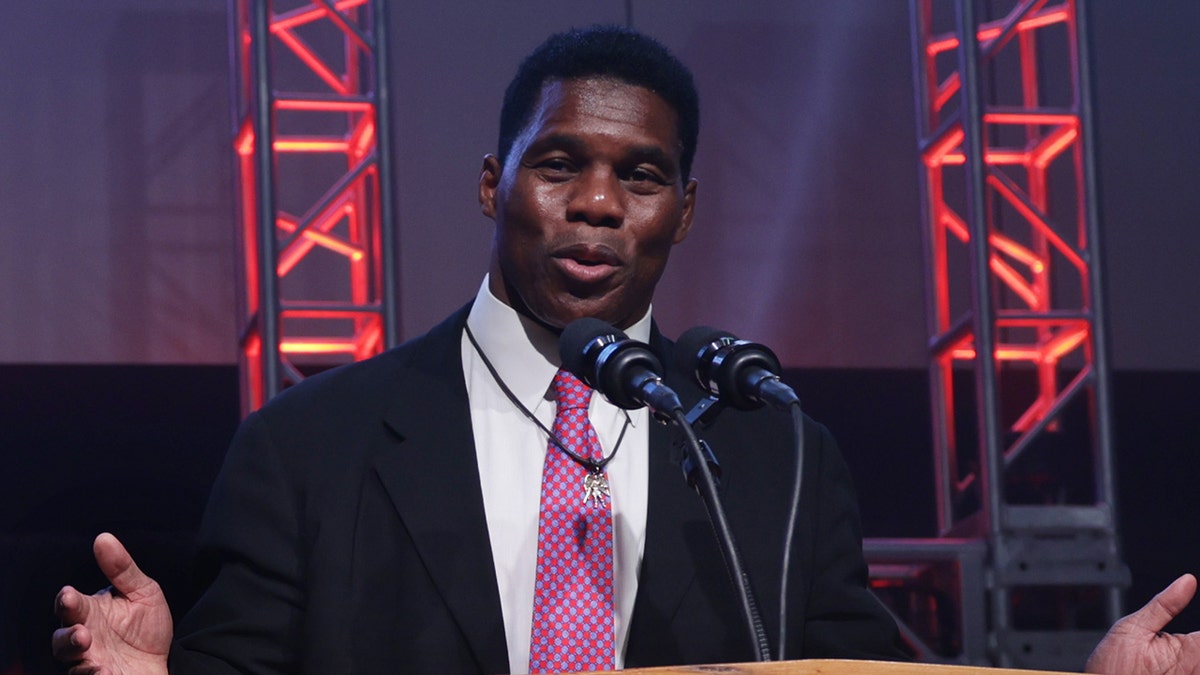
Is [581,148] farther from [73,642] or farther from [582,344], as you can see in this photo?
[73,642]

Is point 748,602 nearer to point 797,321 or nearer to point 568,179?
point 568,179

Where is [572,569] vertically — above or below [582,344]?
below

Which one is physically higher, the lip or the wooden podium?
the lip

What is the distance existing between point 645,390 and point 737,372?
0.34 feet

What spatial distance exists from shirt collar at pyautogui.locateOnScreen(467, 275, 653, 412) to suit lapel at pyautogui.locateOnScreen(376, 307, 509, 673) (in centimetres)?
6

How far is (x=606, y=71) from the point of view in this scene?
7.34 ft

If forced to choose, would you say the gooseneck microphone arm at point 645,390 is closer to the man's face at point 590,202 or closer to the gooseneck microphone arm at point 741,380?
the gooseneck microphone arm at point 741,380

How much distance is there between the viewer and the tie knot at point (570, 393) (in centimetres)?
221

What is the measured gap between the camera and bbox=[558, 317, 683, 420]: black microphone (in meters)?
1.58

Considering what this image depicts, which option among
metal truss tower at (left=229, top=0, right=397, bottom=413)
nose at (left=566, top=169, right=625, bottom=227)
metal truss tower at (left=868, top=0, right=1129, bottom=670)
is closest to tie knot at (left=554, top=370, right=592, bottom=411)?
nose at (left=566, top=169, right=625, bottom=227)

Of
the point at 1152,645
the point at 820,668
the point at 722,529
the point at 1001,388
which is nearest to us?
the point at 820,668

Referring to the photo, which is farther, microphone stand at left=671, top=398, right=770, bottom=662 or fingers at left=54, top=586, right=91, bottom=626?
fingers at left=54, top=586, right=91, bottom=626

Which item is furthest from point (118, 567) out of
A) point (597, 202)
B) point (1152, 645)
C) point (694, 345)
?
point (1152, 645)

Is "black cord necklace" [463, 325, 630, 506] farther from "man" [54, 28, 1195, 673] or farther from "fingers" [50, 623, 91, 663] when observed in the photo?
"fingers" [50, 623, 91, 663]
